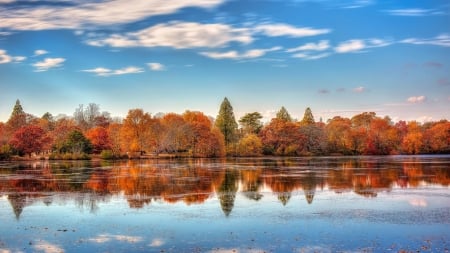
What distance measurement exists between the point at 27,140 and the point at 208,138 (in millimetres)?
38786

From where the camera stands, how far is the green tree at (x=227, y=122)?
388ft

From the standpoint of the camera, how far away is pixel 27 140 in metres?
94.4

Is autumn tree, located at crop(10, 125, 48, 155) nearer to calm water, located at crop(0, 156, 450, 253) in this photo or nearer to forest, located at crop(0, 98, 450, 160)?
forest, located at crop(0, 98, 450, 160)

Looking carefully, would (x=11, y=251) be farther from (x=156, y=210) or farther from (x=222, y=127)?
(x=222, y=127)

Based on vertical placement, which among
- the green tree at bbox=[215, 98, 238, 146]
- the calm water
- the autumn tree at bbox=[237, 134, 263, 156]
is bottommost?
the calm water

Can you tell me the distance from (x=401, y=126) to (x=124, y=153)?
84.1 m

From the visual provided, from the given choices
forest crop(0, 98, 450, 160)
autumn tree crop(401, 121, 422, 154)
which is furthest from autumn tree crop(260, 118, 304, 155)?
autumn tree crop(401, 121, 422, 154)

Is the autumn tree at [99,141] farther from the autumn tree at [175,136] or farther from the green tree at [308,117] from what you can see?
the green tree at [308,117]

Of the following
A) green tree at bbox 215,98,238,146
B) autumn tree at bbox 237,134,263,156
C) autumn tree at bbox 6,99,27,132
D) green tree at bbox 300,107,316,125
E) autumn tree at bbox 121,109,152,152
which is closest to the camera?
autumn tree at bbox 121,109,152,152

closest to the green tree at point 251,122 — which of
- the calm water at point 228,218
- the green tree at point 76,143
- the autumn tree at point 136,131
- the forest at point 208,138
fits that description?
the forest at point 208,138

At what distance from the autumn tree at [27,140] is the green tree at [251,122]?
5579 cm

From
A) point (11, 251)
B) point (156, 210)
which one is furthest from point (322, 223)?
point (11, 251)

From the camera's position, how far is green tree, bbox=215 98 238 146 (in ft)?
388

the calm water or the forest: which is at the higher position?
the forest
